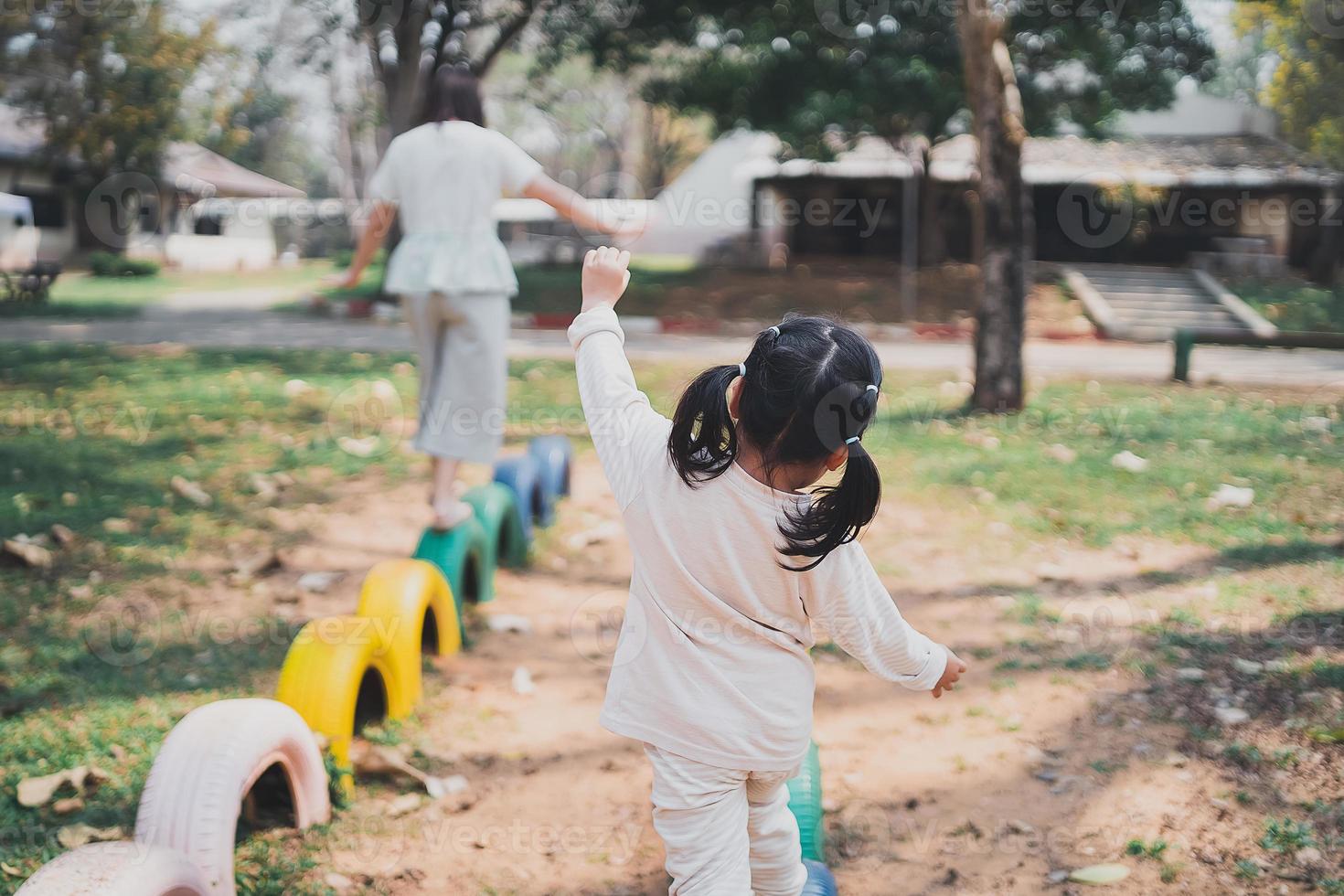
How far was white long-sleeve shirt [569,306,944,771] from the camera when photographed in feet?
6.44

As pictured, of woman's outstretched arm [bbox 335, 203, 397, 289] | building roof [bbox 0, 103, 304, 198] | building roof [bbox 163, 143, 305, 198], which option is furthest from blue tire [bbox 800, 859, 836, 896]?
building roof [bbox 163, 143, 305, 198]

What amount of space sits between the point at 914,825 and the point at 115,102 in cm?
2040

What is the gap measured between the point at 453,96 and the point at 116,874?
10.6 ft

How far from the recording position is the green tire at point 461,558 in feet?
13.8

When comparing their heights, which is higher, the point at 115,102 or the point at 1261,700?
the point at 115,102

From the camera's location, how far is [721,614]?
6.54 feet

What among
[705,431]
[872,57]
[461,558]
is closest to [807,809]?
[705,431]

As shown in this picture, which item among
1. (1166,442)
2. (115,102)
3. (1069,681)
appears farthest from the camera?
(115,102)

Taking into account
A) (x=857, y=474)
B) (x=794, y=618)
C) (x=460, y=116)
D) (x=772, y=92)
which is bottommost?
(x=794, y=618)

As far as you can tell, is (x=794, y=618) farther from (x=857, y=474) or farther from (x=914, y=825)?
(x=914, y=825)

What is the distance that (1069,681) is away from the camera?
12.6 ft

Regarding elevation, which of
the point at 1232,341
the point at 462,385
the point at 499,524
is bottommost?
the point at 499,524

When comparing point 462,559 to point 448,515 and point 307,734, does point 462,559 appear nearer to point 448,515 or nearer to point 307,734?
point 448,515

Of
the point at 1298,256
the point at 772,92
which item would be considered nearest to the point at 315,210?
the point at 772,92
